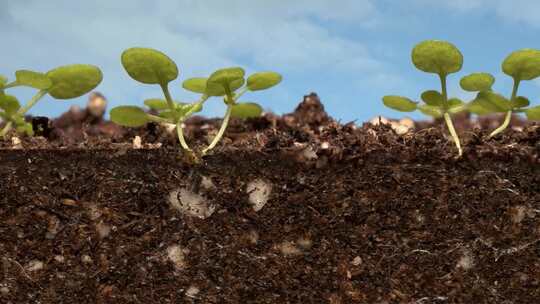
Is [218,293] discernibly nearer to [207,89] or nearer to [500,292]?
[207,89]

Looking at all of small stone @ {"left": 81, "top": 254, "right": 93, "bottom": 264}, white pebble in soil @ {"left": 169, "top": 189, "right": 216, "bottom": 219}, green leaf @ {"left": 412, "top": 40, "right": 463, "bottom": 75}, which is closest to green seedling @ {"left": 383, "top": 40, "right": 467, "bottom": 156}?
green leaf @ {"left": 412, "top": 40, "right": 463, "bottom": 75}

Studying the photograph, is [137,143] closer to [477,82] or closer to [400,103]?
[400,103]

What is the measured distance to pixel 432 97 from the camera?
1.33 m

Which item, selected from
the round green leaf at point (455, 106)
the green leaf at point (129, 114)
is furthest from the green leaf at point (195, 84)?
the round green leaf at point (455, 106)

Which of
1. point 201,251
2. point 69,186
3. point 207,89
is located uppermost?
point 207,89

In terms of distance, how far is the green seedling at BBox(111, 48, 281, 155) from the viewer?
1185 millimetres

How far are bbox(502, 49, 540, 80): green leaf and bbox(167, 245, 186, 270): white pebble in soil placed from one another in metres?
0.64

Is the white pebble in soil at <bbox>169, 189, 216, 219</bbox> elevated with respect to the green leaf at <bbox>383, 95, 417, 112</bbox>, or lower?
lower

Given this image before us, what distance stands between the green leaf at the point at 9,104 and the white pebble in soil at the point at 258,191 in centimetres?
56

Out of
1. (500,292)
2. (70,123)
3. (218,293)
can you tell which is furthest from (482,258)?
(70,123)

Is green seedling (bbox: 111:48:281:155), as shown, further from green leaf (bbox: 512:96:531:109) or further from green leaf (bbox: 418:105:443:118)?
green leaf (bbox: 512:96:531:109)

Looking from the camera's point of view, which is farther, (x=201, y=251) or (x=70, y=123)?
(x=70, y=123)

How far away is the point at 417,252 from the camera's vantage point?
50.3 inches

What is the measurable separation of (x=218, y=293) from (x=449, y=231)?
16.3 inches
